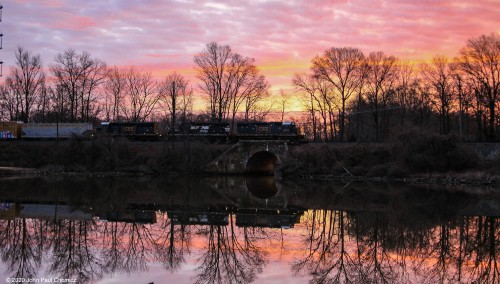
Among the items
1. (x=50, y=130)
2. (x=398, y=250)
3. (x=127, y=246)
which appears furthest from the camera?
(x=50, y=130)

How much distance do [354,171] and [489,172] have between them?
45.7 ft

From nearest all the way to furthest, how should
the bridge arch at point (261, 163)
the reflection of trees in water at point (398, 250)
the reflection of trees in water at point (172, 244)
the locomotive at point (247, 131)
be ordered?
the reflection of trees in water at point (398, 250) → the reflection of trees in water at point (172, 244) → the bridge arch at point (261, 163) → the locomotive at point (247, 131)

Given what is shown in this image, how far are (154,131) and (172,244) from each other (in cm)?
5163

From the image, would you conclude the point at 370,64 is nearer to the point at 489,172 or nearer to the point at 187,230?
the point at 489,172

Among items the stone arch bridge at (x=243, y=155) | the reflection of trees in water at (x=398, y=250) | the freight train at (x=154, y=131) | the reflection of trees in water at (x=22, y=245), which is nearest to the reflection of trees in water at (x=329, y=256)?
the reflection of trees in water at (x=398, y=250)

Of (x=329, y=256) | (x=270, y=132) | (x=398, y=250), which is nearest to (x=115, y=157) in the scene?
(x=270, y=132)

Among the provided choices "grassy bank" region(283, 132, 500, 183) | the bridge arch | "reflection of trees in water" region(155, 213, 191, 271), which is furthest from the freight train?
"reflection of trees in water" region(155, 213, 191, 271)

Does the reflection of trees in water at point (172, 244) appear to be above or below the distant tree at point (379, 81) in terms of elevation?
below

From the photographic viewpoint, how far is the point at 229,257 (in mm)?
17938

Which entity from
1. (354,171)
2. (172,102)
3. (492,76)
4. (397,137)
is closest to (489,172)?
(397,137)

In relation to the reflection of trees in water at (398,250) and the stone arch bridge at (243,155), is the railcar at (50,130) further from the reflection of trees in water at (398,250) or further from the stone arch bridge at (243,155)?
the reflection of trees in water at (398,250)

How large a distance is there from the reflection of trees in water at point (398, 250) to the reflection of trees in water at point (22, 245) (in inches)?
329

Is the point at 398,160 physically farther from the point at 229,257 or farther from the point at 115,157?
the point at 229,257

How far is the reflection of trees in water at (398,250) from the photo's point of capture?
15.5 metres
